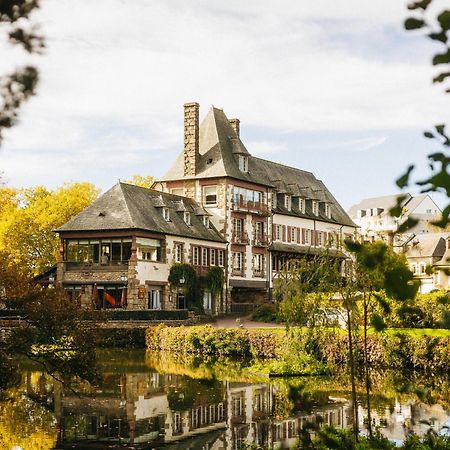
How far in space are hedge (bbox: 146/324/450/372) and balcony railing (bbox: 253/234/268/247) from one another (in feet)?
64.2

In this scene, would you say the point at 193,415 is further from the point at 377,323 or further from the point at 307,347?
the point at 377,323

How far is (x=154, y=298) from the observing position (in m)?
46.8

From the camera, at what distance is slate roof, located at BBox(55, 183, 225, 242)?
46.2 m

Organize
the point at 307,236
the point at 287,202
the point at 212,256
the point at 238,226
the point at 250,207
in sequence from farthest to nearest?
the point at 307,236
the point at 287,202
the point at 250,207
the point at 238,226
the point at 212,256

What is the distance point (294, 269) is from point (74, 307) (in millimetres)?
7321

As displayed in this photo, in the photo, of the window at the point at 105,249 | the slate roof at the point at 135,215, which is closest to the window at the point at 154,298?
the window at the point at 105,249

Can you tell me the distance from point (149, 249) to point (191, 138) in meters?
12.1

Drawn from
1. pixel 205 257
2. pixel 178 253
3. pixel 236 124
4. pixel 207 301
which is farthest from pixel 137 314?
pixel 236 124

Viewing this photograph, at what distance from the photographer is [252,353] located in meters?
34.4

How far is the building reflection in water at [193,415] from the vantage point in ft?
53.1

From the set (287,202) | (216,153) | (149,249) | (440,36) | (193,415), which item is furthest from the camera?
(287,202)

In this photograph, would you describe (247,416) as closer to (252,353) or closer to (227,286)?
(252,353)

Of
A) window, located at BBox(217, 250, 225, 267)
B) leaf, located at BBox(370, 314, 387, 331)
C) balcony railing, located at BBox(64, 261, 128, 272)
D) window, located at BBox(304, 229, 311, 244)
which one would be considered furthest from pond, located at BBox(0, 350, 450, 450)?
window, located at BBox(304, 229, 311, 244)

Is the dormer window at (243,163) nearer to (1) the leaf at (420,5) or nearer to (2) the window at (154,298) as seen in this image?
(2) the window at (154,298)
